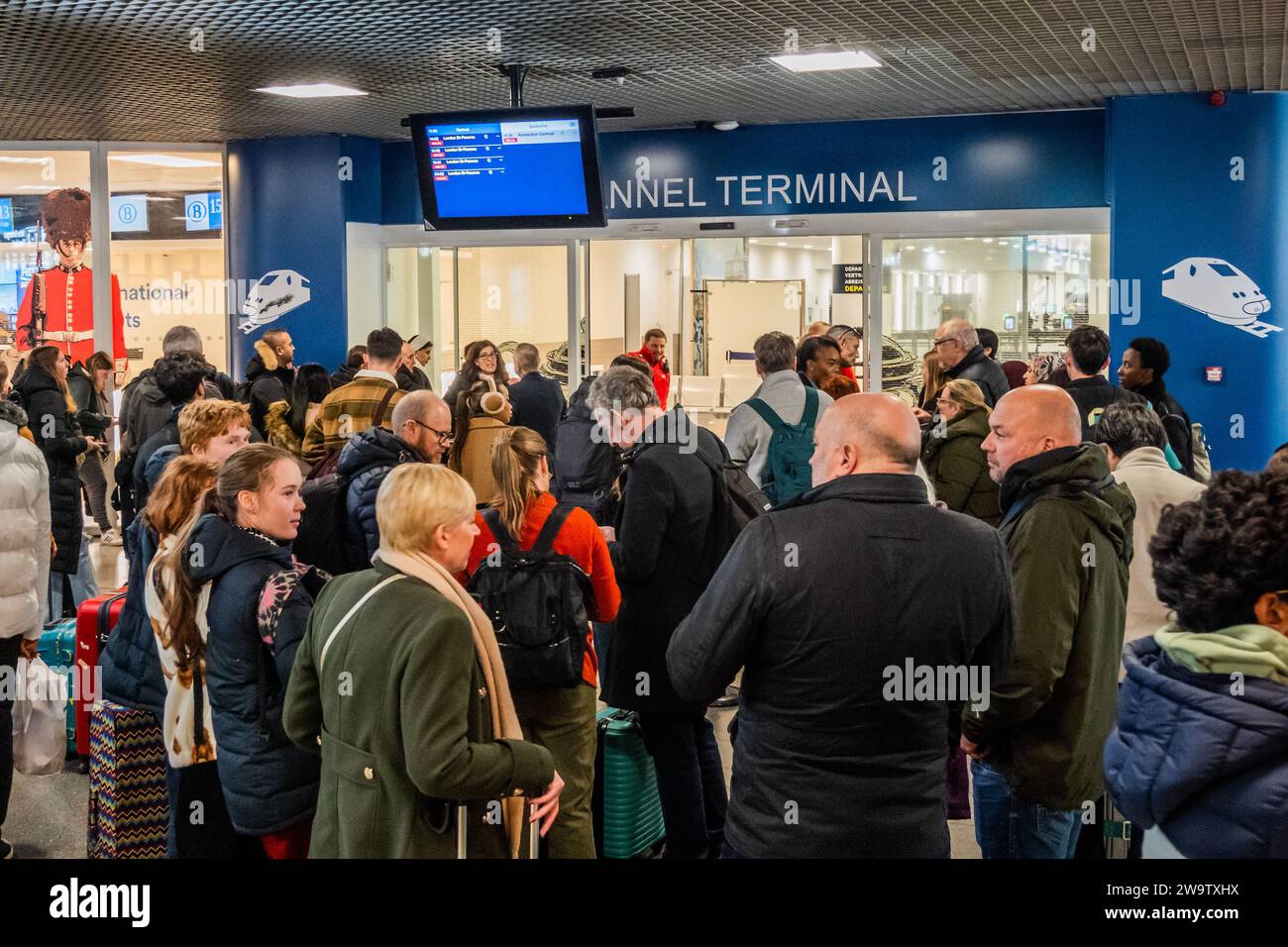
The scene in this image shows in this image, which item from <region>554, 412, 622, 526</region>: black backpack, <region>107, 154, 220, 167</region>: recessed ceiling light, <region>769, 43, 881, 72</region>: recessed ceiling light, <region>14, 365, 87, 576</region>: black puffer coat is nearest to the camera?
<region>554, 412, 622, 526</region>: black backpack

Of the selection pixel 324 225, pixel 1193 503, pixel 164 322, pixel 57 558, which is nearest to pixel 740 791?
pixel 1193 503

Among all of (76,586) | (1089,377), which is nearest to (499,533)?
(1089,377)

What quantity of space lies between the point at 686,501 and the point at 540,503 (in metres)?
0.56

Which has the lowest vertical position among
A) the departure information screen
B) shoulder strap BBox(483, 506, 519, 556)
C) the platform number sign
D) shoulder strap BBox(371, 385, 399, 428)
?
shoulder strap BBox(483, 506, 519, 556)

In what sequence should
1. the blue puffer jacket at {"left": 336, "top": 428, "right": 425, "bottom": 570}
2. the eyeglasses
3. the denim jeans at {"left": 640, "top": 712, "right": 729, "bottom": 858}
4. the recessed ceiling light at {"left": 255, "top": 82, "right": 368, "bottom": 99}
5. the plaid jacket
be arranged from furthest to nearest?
the recessed ceiling light at {"left": 255, "top": 82, "right": 368, "bottom": 99}
the plaid jacket
the eyeglasses
the blue puffer jacket at {"left": 336, "top": 428, "right": 425, "bottom": 570}
the denim jeans at {"left": 640, "top": 712, "right": 729, "bottom": 858}

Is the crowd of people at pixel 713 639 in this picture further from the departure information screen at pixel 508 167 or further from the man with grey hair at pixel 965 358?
the departure information screen at pixel 508 167

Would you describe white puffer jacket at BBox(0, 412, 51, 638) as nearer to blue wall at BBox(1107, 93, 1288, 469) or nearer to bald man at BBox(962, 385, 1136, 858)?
bald man at BBox(962, 385, 1136, 858)

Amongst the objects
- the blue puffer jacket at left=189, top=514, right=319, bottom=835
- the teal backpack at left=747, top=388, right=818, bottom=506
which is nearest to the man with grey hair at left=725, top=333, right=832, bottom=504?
the teal backpack at left=747, top=388, right=818, bottom=506

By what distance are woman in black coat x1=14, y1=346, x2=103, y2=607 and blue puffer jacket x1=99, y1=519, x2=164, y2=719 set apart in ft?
9.93

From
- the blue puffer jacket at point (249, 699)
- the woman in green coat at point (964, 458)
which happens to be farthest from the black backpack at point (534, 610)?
the woman in green coat at point (964, 458)

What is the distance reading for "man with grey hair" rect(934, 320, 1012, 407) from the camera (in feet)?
21.9

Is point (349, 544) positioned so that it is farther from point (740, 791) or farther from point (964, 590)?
point (964, 590)

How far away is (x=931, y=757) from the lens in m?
2.76
